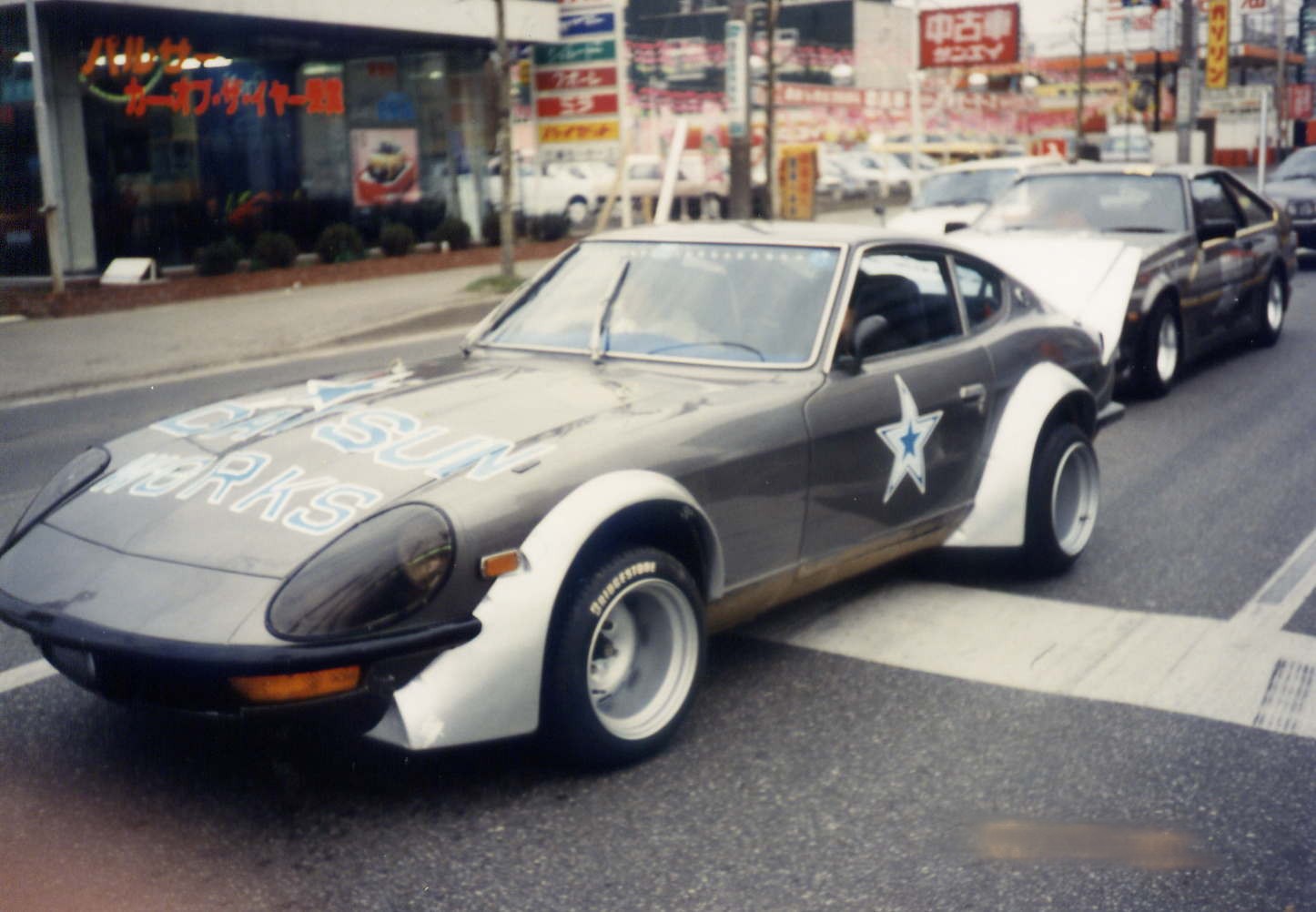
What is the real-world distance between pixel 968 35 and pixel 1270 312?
103 feet

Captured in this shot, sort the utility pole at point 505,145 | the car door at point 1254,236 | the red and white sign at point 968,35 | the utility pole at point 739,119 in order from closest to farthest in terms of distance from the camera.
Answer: the car door at point 1254,236
the utility pole at point 505,145
the utility pole at point 739,119
the red and white sign at point 968,35

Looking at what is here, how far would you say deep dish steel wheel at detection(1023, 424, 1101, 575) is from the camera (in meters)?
5.54

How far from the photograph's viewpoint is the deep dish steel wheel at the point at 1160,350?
9766 millimetres

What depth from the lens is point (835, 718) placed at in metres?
4.33

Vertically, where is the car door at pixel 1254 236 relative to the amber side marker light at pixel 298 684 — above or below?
above

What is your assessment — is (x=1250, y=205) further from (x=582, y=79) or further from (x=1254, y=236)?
(x=582, y=79)

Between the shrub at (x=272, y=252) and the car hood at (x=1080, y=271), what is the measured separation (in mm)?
12738

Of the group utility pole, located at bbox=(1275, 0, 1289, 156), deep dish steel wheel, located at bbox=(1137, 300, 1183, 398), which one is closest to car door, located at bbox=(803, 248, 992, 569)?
deep dish steel wheel, located at bbox=(1137, 300, 1183, 398)

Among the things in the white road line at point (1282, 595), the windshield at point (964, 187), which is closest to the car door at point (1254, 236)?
the windshield at point (964, 187)

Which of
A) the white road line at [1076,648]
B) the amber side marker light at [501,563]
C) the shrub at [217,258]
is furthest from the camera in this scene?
the shrub at [217,258]

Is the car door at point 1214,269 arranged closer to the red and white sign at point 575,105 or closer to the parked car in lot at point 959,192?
the parked car in lot at point 959,192

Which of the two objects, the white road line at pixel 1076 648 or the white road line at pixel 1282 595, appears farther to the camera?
the white road line at pixel 1282 595

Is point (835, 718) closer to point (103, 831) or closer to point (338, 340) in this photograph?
point (103, 831)

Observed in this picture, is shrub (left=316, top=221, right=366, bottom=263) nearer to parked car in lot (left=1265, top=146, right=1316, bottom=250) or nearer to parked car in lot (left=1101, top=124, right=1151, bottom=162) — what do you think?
parked car in lot (left=1265, top=146, right=1316, bottom=250)
